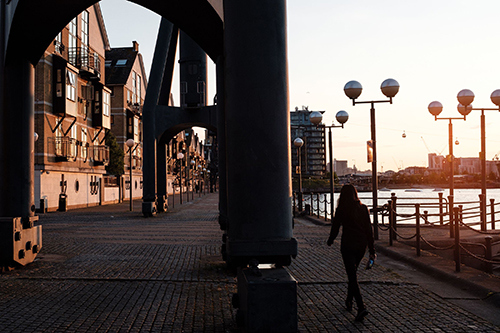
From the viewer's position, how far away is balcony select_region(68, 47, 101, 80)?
33.7 metres

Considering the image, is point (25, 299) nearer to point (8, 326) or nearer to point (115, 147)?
point (8, 326)

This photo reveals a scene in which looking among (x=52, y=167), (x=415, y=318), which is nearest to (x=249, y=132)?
(x=415, y=318)

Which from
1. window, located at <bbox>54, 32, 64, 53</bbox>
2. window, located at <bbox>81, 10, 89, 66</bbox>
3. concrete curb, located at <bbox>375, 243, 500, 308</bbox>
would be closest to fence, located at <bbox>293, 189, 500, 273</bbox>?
concrete curb, located at <bbox>375, 243, 500, 308</bbox>

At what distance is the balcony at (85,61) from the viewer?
1328 inches

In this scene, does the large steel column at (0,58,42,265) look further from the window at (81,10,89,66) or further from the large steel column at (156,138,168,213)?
the window at (81,10,89,66)

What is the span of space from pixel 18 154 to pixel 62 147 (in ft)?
78.0

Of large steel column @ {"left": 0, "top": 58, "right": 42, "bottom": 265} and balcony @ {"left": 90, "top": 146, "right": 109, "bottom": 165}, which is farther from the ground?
balcony @ {"left": 90, "top": 146, "right": 109, "bottom": 165}

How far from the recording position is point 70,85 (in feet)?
106

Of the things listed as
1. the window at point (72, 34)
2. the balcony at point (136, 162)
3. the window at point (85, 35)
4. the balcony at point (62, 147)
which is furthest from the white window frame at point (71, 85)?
the balcony at point (136, 162)

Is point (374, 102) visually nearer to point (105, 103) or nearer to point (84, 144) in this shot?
point (84, 144)

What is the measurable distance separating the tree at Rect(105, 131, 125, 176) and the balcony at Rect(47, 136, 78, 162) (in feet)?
40.2

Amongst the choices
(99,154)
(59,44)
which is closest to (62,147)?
(59,44)

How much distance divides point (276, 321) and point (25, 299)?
4.16m

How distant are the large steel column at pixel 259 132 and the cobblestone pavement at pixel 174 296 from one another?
4.50 feet
